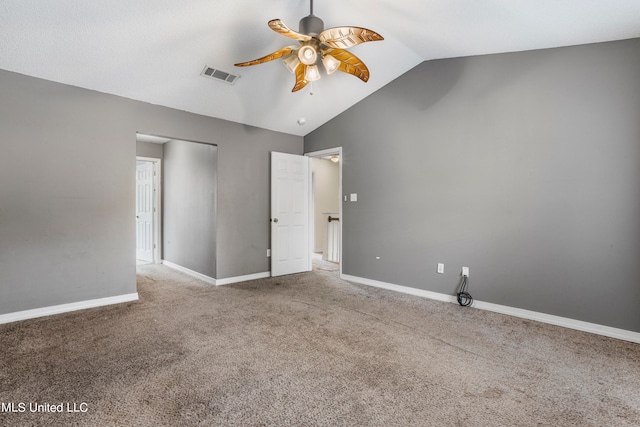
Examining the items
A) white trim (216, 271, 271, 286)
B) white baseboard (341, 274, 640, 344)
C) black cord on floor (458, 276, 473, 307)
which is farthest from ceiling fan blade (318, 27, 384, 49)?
white trim (216, 271, 271, 286)

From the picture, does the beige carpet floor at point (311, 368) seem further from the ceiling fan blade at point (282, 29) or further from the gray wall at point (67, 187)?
the ceiling fan blade at point (282, 29)

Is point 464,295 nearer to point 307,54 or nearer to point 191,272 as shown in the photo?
point 307,54

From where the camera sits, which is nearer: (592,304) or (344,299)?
(592,304)

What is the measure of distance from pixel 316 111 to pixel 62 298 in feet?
12.8

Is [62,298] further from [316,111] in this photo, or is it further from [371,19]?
[371,19]

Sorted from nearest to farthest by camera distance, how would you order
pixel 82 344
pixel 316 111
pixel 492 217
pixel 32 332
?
pixel 82 344
pixel 32 332
pixel 492 217
pixel 316 111

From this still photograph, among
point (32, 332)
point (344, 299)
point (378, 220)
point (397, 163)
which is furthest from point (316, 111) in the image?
point (32, 332)

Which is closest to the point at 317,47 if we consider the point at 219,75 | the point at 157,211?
the point at 219,75

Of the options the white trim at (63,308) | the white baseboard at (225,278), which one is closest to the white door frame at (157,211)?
the white baseboard at (225,278)

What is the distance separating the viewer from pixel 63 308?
325 centimetres

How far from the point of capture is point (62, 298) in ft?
10.7

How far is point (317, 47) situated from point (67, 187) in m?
2.97

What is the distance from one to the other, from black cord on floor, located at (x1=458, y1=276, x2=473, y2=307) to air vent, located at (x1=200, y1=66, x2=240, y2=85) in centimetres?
360

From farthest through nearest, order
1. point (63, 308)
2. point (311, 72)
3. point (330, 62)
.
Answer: point (63, 308), point (311, 72), point (330, 62)
